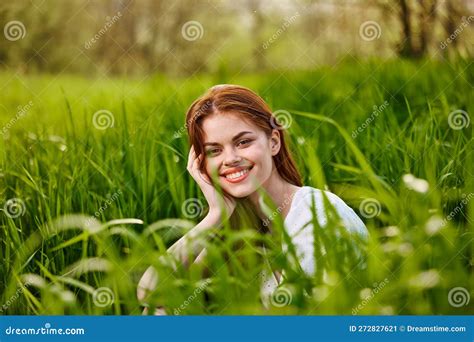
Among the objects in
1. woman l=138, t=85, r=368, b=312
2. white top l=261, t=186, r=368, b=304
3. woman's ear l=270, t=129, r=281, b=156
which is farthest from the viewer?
woman's ear l=270, t=129, r=281, b=156

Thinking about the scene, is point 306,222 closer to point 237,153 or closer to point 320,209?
point 320,209

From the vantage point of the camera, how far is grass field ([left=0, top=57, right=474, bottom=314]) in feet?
7.30

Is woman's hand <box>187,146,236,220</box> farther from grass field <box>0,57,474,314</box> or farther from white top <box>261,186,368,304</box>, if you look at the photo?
white top <box>261,186,368,304</box>

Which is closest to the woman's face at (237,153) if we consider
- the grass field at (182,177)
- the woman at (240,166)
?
the woman at (240,166)

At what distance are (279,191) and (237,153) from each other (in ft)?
0.60

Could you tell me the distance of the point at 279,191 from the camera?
238 cm

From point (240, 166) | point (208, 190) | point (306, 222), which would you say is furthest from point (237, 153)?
point (306, 222)

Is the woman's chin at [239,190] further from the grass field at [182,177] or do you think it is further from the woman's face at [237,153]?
the grass field at [182,177]

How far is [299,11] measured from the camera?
101 inches

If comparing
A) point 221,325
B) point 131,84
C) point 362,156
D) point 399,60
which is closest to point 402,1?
point 399,60

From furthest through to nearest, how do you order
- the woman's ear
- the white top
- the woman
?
the woman's ear, the woman, the white top

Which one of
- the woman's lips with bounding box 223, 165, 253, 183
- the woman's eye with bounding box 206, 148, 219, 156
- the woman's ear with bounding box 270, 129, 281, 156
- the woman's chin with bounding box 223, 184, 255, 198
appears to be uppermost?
the woman's ear with bounding box 270, 129, 281, 156

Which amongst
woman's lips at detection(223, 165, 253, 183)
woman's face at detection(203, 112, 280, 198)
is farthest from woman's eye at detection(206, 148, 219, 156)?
woman's lips at detection(223, 165, 253, 183)

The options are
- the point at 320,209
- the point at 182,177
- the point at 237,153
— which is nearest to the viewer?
the point at 320,209
